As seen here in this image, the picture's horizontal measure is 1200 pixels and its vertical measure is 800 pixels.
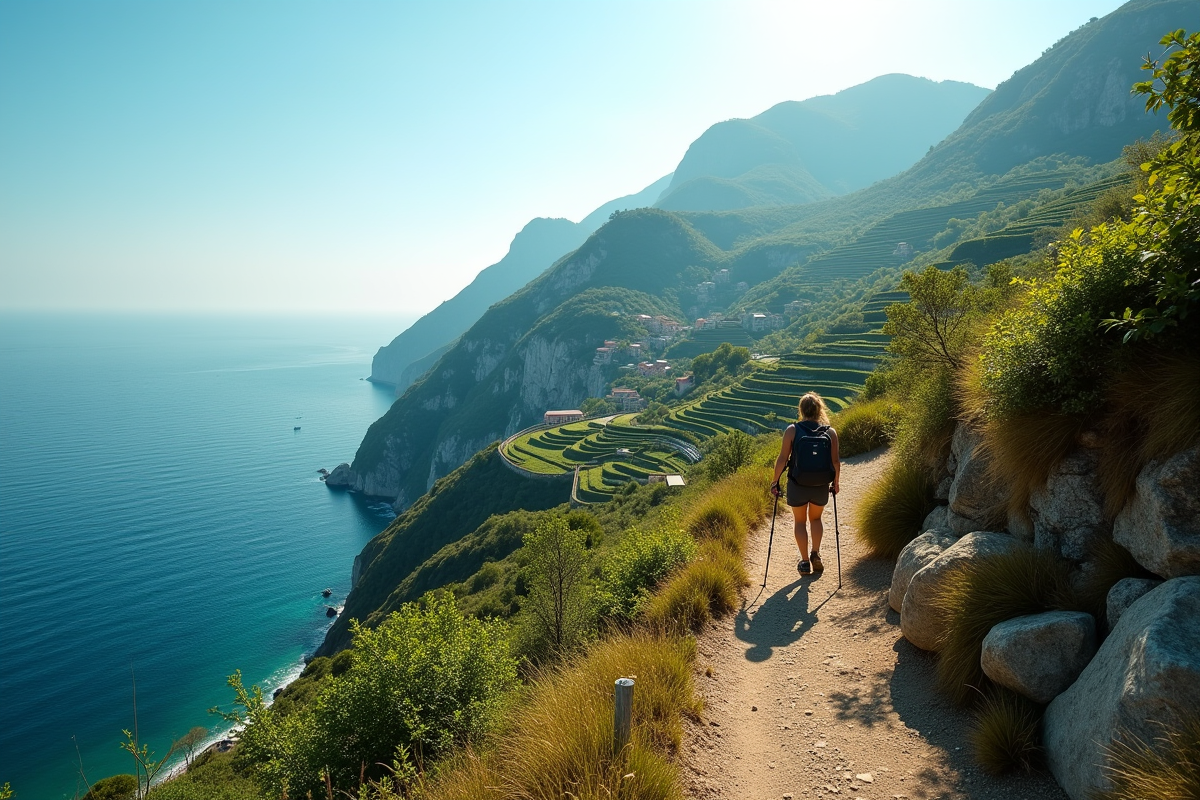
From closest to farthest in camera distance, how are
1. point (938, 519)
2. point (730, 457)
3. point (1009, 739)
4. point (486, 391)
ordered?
point (1009, 739) < point (938, 519) < point (730, 457) < point (486, 391)

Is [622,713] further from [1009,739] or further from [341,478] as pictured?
[341,478]

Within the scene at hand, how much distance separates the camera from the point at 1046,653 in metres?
3.99

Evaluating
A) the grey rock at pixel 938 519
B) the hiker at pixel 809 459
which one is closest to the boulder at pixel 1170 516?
the grey rock at pixel 938 519

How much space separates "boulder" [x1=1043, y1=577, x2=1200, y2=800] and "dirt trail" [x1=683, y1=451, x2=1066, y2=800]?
42 cm

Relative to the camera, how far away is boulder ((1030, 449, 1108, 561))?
4523mm

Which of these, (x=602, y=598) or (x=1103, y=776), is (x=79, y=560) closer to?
(x=602, y=598)

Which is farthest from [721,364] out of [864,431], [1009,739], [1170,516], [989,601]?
[1009,739]

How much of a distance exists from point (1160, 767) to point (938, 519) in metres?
4.44

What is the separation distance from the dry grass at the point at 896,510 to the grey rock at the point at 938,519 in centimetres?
32

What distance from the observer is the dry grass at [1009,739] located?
150 inches

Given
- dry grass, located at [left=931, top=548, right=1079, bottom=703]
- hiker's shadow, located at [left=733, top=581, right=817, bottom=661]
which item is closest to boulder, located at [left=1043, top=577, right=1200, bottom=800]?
dry grass, located at [left=931, top=548, right=1079, bottom=703]

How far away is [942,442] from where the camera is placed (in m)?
7.44

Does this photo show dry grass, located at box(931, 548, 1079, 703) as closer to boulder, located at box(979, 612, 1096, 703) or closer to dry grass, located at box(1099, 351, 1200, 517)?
boulder, located at box(979, 612, 1096, 703)

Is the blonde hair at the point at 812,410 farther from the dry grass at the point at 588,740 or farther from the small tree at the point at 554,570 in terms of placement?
the small tree at the point at 554,570
